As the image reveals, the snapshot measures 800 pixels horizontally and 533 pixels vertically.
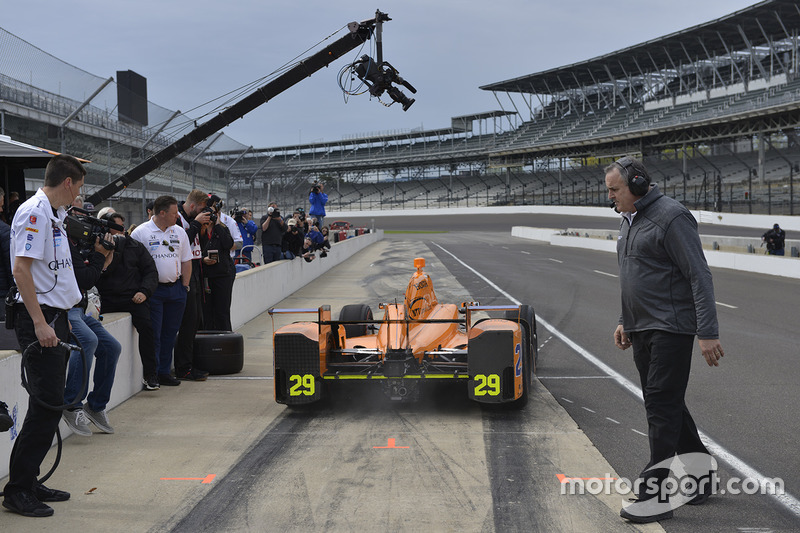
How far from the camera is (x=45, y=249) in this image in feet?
14.5

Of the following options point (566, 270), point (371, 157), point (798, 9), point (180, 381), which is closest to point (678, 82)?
point (798, 9)

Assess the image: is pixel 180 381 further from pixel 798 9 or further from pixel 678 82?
pixel 678 82

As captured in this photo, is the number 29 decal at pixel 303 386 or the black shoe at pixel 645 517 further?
the number 29 decal at pixel 303 386

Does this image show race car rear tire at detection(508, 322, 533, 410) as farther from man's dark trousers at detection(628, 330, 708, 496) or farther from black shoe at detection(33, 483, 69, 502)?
black shoe at detection(33, 483, 69, 502)

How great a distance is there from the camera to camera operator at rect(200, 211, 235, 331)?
9.06m

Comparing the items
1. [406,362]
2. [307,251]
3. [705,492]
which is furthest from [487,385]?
[307,251]

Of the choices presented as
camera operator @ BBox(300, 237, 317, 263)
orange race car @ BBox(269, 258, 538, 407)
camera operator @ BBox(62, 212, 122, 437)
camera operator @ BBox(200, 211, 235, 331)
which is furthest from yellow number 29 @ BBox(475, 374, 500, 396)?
camera operator @ BBox(300, 237, 317, 263)

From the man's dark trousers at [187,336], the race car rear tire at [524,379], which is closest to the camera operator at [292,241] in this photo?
the man's dark trousers at [187,336]

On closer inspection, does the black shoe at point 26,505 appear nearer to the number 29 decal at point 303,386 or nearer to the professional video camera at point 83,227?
the professional video camera at point 83,227

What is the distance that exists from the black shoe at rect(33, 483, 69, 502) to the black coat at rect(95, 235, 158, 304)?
2781mm

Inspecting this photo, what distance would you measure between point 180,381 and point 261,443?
8.18 ft

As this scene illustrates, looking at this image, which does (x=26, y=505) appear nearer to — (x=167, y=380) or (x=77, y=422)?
(x=77, y=422)

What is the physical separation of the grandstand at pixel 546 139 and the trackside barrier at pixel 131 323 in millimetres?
3075

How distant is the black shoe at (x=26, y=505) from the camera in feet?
14.2
